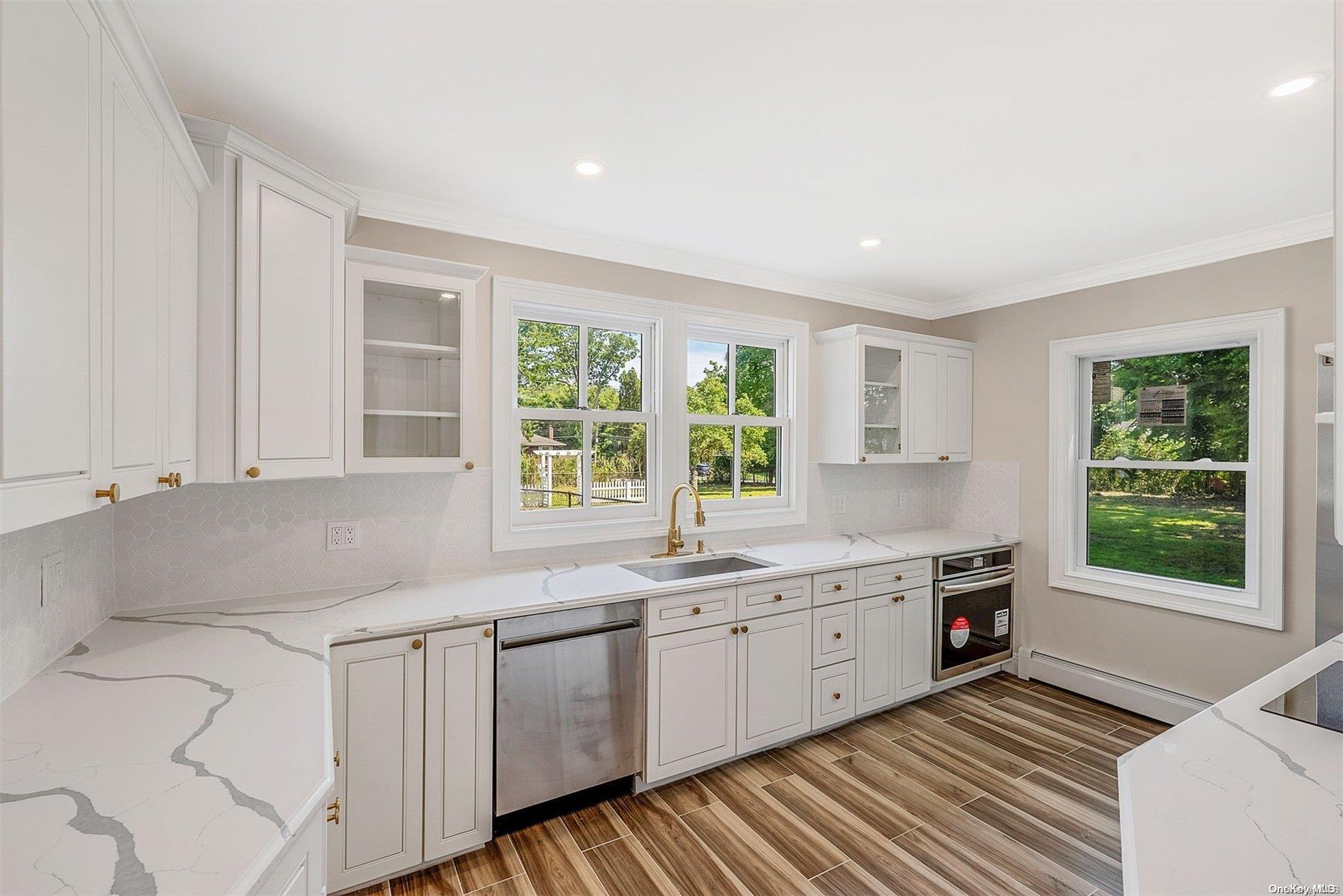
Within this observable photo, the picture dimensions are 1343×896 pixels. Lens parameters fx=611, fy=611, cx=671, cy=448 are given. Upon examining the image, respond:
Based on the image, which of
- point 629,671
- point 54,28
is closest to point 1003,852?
point 629,671

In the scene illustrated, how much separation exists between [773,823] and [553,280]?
2.59 m

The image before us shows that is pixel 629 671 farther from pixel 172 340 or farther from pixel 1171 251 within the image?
pixel 1171 251

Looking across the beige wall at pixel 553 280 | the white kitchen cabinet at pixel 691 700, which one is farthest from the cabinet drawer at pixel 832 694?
the beige wall at pixel 553 280

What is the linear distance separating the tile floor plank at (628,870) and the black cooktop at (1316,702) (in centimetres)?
179

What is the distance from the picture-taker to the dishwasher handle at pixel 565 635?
2.26 meters

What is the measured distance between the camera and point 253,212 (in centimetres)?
185

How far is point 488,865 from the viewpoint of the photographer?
2.17 meters

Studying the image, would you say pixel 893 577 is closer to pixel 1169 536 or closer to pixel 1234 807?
pixel 1169 536

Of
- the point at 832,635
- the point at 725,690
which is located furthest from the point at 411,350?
the point at 832,635

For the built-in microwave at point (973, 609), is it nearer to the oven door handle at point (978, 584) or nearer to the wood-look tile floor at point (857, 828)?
the oven door handle at point (978, 584)

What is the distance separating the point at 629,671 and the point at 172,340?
1901 millimetres

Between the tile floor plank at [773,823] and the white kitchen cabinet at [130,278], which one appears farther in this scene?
the tile floor plank at [773,823]

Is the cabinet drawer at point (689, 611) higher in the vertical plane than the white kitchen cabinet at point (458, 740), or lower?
higher

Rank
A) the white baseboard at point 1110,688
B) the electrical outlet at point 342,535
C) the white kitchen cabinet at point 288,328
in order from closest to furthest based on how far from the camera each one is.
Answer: the white kitchen cabinet at point 288,328 → the electrical outlet at point 342,535 → the white baseboard at point 1110,688
